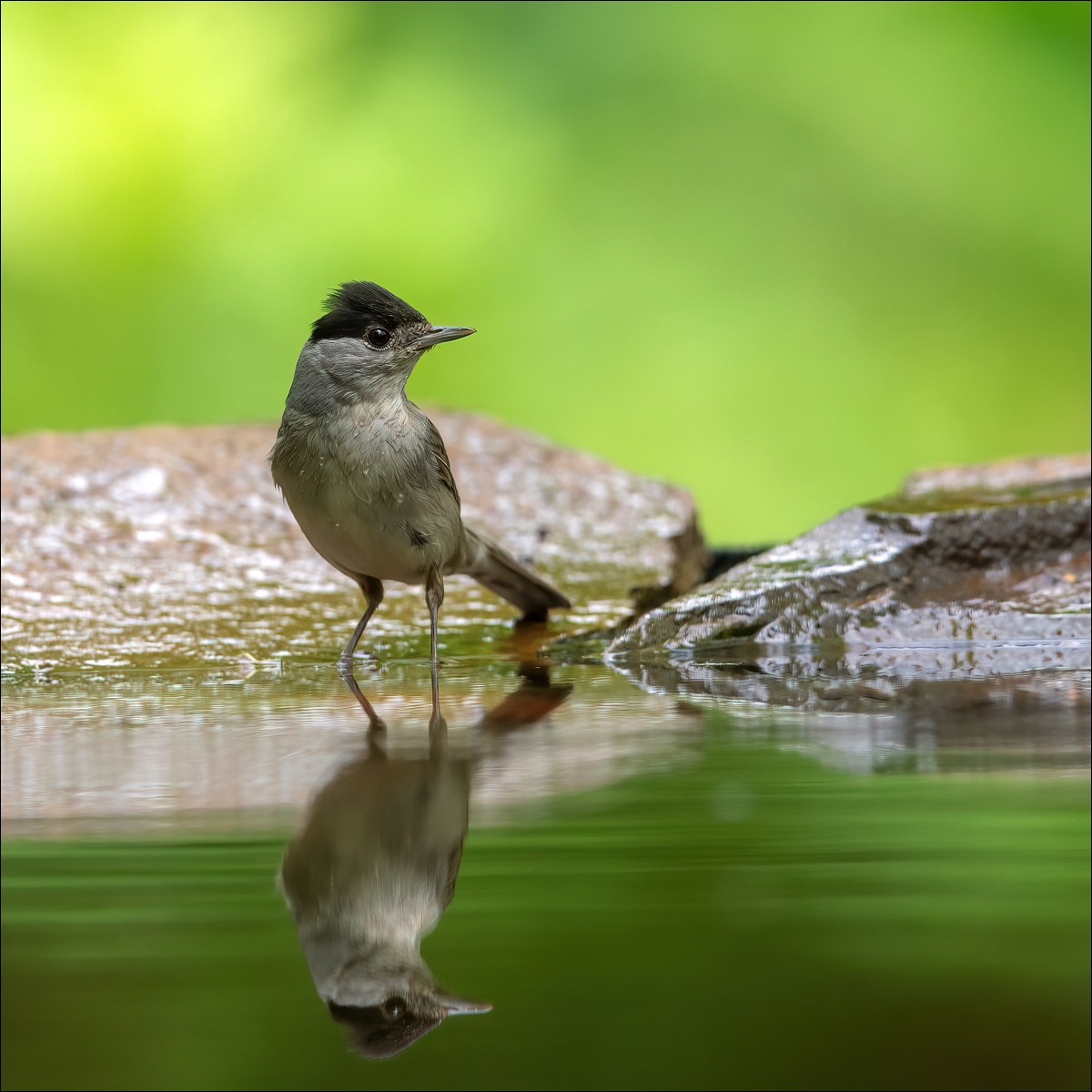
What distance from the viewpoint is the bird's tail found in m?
3.62

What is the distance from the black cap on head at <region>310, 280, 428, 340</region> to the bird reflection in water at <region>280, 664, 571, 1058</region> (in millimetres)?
1347

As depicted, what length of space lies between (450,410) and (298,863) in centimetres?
427

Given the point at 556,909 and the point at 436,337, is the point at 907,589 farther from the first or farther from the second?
the point at 556,909

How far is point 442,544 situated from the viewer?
3.35m

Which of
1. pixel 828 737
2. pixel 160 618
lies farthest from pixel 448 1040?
pixel 160 618

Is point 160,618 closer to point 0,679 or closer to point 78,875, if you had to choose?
point 0,679

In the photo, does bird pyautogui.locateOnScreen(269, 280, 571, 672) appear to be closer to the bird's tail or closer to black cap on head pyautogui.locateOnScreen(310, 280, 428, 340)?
black cap on head pyautogui.locateOnScreen(310, 280, 428, 340)

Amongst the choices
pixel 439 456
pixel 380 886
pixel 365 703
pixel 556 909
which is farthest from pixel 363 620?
pixel 556 909

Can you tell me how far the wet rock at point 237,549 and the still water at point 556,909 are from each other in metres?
1.26

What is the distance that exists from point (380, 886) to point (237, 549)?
117 inches

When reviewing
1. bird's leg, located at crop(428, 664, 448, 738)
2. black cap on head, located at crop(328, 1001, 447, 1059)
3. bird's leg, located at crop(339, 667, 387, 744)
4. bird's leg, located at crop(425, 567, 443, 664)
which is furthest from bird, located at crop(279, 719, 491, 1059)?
bird's leg, located at crop(425, 567, 443, 664)

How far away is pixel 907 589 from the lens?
334 centimetres

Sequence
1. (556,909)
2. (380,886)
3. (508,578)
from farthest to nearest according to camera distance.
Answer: (508,578), (380,886), (556,909)

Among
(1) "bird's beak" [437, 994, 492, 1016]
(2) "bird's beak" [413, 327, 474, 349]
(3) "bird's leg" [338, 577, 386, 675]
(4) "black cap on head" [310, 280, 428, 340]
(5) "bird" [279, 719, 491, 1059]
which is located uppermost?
(4) "black cap on head" [310, 280, 428, 340]
